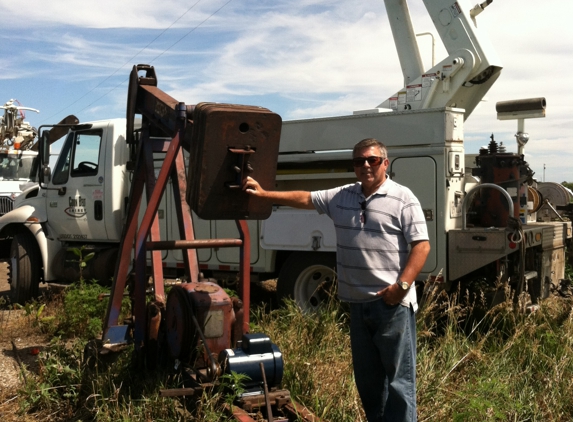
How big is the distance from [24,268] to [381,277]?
672 cm

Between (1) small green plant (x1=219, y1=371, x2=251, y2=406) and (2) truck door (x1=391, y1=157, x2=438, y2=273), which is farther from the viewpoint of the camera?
(2) truck door (x1=391, y1=157, x2=438, y2=273)

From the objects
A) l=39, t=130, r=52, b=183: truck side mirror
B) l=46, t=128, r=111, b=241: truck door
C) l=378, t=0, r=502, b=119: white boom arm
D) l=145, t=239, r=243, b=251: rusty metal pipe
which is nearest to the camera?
l=145, t=239, r=243, b=251: rusty metal pipe

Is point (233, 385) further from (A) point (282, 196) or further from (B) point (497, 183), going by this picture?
(B) point (497, 183)

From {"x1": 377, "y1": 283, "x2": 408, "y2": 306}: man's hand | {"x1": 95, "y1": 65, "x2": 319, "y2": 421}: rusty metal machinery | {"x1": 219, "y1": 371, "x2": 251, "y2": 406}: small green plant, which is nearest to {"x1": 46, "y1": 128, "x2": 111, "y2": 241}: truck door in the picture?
{"x1": 95, "y1": 65, "x2": 319, "y2": 421}: rusty metal machinery

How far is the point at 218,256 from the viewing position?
27.5 ft

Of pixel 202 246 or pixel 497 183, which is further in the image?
pixel 497 183

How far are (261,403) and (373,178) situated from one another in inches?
58.6

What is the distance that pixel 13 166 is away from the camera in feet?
48.3

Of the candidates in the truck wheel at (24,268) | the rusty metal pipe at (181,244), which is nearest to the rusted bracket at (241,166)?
the rusty metal pipe at (181,244)

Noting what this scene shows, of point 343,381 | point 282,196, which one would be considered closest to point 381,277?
point 282,196

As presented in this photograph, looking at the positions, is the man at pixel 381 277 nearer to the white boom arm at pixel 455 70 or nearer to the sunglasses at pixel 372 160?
the sunglasses at pixel 372 160

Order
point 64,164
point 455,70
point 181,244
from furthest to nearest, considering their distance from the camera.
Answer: point 64,164, point 455,70, point 181,244

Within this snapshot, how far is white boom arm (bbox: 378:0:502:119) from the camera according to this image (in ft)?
28.9

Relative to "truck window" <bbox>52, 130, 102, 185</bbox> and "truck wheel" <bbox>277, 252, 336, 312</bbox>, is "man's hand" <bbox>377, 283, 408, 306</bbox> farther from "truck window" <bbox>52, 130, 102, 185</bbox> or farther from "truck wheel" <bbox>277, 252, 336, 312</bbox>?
"truck window" <bbox>52, 130, 102, 185</bbox>
